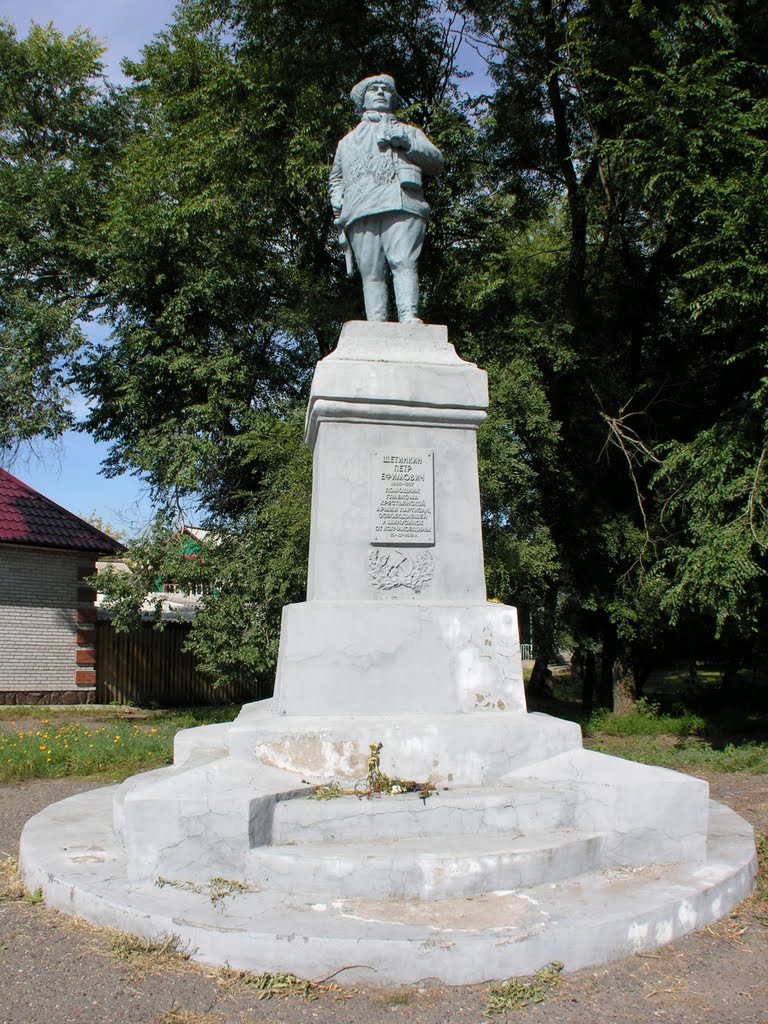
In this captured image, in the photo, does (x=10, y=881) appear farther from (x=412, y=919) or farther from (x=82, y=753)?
(x=82, y=753)

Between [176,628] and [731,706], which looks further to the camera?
[176,628]

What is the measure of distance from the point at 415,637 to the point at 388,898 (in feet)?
5.31

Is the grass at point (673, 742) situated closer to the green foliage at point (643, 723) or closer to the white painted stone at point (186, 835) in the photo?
the green foliage at point (643, 723)

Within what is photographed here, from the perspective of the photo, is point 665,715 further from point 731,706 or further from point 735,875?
point 735,875

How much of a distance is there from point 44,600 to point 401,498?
15.4 m

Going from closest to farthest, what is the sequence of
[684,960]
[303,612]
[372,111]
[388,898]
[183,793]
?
[684,960], [388,898], [183,793], [303,612], [372,111]

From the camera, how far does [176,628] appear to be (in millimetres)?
20734

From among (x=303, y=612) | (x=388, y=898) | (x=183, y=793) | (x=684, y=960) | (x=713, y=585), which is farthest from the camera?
(x=713, y=585)

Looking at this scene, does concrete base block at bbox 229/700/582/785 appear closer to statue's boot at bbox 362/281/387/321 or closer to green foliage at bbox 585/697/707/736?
statue's boot at bbox 362/281/387/321

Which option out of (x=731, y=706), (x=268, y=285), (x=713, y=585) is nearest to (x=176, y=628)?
(x=268, y=285)

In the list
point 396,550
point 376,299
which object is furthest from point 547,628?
point 396,550

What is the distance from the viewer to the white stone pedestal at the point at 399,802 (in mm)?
3256

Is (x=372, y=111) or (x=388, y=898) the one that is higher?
(x=372, y=111)

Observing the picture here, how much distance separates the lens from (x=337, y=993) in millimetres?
2986
